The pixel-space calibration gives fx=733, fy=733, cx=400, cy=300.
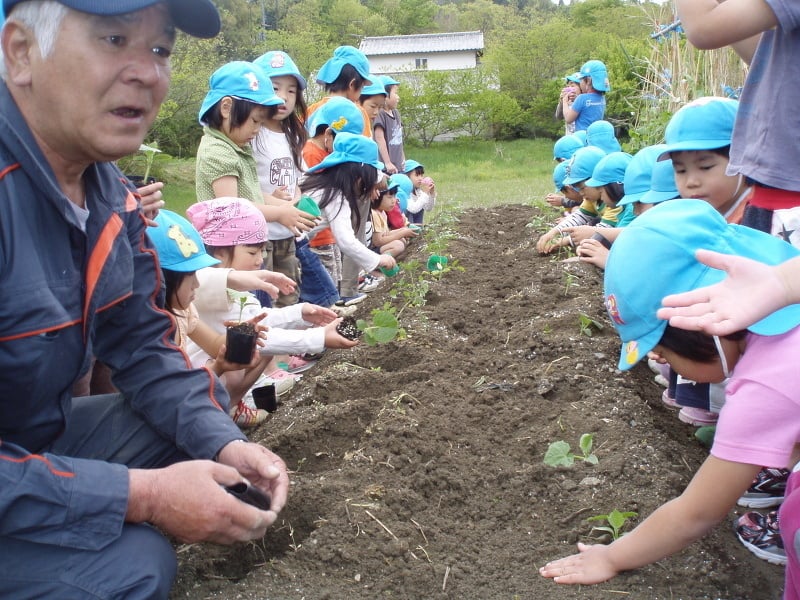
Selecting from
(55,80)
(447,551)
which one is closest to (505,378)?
(447,551)

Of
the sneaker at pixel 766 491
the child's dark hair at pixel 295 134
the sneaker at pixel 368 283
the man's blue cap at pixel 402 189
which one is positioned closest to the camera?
the sneaker at pixel 766 491

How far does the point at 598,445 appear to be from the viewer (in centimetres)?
274

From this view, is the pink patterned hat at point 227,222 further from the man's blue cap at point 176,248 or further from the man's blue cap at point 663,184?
the man's blue cap at point 663,184

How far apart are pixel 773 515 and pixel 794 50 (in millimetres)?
1499

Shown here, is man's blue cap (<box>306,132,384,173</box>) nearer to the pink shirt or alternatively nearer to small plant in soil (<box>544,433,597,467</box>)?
small plant in soil (<box>544,433,597,467</box>)

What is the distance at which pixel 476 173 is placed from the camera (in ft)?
56.2

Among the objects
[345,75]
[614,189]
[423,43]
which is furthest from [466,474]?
[423,43]

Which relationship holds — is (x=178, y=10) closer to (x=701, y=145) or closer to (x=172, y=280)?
(x=172, y=280)

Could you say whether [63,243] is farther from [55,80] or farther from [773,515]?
[773,515]

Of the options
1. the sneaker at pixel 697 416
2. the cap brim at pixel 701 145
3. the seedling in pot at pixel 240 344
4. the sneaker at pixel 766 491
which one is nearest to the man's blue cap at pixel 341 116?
the cap brim at pixel 701 145

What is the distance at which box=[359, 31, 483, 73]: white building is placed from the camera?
39375mm

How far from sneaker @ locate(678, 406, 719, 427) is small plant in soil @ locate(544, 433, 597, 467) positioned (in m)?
0.68

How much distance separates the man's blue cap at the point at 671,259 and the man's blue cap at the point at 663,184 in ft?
6.83

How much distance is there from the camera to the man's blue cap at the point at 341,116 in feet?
18.6
